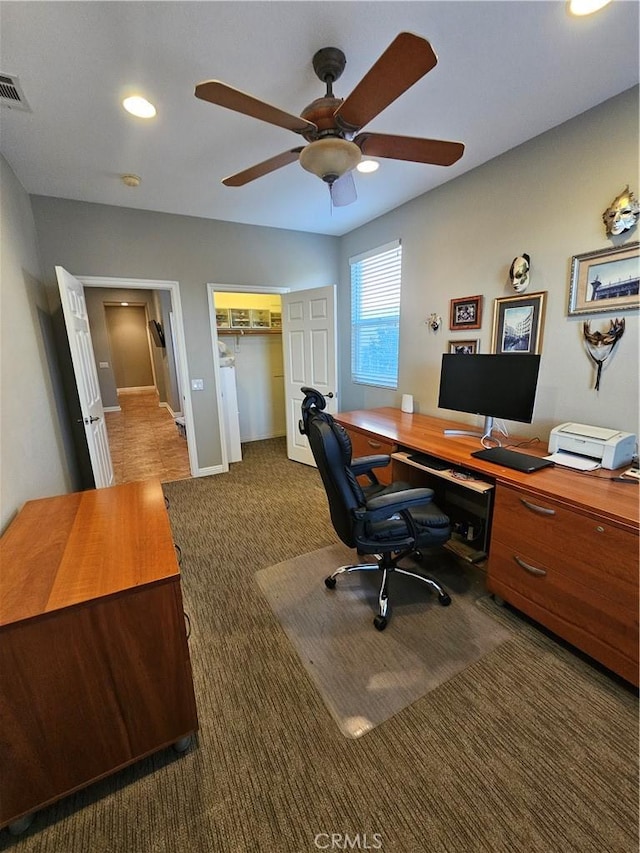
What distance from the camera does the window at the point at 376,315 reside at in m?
3.47

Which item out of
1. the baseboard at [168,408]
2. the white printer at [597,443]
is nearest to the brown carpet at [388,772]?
the white printer at [597,443]

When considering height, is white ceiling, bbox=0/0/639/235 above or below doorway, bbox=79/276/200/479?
above

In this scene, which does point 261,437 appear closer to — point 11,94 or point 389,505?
point 389,505

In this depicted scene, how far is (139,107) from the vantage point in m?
1.78

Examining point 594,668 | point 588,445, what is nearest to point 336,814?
point 594,668

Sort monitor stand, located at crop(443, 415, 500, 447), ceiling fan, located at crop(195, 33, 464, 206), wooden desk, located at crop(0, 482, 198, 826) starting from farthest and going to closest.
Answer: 1. monitor stand, located at crop(443, 415, 500, 447)
2. ceiling fan, located at crop(195, 33, 464, 206)
3. wooden desk, located at crop(0, 482, 198, 826)

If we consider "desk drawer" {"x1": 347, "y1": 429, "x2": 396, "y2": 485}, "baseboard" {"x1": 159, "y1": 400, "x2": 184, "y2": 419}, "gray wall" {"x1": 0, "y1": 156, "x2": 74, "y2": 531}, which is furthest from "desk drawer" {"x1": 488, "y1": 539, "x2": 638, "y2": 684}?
"baseboard" {"x1": 159, "y1": 400, "x2": 184, "y2": 419}

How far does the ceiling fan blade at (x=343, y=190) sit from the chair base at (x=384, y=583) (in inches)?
83.5

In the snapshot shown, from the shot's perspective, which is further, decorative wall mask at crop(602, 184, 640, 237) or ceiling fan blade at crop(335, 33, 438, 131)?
decorative wall mask at crop(602, 184, 640, 237)

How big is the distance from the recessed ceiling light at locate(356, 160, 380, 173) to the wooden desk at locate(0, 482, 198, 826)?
2.68 metres

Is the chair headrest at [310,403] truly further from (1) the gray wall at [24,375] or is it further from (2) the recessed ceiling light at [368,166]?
(2) the recessed ceiling light at [368,166]

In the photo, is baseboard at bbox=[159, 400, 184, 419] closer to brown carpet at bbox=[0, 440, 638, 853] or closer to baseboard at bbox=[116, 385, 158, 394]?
baseboard at bbox=[116, 385, 158, 394]

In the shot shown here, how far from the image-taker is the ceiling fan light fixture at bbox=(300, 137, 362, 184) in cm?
140

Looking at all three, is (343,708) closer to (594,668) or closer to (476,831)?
(476,831)
